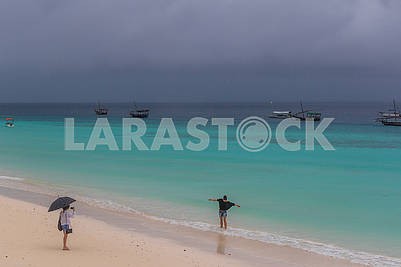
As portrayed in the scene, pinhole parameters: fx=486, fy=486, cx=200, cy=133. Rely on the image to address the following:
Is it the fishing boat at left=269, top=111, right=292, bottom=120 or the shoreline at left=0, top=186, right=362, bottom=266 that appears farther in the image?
the fishing boat at left=269, top=111, right=292, bottom=120

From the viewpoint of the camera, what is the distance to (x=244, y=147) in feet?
174

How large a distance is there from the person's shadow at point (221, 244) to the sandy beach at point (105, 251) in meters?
0.29

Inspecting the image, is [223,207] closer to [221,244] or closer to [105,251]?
[221,244]

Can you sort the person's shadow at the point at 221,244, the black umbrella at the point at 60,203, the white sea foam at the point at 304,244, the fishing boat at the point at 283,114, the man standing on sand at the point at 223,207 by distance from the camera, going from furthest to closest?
the fishing boat at the point at 283,114 → the man standing on sand at the point at 223,207 → the person's shadow at the point at 221,244 → the white sea foam at the point at 304,244 → the black umbrella at the point at 60,203

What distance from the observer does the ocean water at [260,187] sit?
1772cm

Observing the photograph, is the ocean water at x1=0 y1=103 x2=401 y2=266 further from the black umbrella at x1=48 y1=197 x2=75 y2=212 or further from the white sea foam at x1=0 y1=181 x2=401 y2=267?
the black umbrella at x1=48 y1=197 x2=75 y2=212

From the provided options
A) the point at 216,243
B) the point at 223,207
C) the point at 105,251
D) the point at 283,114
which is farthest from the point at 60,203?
the point at 283,114

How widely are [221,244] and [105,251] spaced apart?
3921 mm

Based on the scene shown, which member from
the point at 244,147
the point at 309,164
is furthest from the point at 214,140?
the point at 309,164

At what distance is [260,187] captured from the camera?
2814cm

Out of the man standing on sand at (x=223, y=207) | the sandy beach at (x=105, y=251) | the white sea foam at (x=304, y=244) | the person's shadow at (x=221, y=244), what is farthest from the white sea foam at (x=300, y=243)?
the sandy beach at (x=105, y=251)

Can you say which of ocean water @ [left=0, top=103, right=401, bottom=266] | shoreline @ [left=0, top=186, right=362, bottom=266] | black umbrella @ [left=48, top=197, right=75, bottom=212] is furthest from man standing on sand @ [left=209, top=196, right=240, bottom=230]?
black umbrella @ [left=48, top=197, right=75, bottom=212]

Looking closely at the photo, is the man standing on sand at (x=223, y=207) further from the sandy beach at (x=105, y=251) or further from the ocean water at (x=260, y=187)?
the sandy beach at (x=105, y=251)

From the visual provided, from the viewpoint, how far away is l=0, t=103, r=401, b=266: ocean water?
17719 mm
